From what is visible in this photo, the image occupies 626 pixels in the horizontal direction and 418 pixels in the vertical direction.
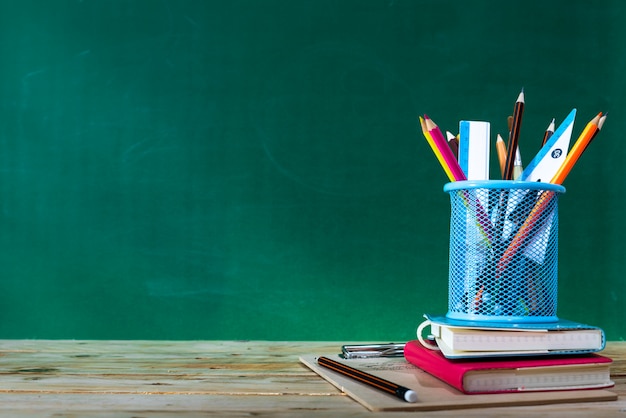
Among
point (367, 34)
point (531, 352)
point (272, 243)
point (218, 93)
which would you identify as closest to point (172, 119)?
point (218, 93)

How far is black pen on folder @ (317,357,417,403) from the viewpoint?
2.25ft

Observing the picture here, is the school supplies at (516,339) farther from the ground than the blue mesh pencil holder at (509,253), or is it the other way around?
the blue mesh pencil holder at (509,253)

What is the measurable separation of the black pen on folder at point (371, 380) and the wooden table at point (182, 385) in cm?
A: 2

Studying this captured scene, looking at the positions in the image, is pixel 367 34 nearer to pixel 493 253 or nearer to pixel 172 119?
pixel 172 119

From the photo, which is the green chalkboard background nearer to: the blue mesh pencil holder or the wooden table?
the wooden table

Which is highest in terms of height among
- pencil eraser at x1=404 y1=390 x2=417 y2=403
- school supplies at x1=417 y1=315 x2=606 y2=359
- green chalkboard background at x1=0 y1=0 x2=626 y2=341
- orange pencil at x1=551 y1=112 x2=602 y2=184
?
green chalkboard background at x1=0 y1=0 x2=626 y2=341

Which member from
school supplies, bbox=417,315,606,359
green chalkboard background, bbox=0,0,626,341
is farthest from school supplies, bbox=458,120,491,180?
green chalkboard background, bbox=0,0,626,341

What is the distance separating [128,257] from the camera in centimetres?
140

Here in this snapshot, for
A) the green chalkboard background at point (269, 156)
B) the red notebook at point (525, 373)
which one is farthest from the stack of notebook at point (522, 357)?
the green chalkboard background at point (269, 156)

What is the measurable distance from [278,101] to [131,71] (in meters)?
0.34

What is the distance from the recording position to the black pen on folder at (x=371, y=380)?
0.68 metres

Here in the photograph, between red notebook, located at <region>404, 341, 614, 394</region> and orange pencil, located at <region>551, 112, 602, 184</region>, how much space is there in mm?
238

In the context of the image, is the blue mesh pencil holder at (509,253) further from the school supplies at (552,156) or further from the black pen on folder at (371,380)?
the black pen on folder at (371,380)

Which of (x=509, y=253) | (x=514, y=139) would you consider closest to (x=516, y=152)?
(x=514, y=139)
